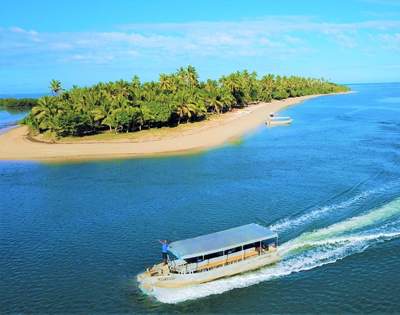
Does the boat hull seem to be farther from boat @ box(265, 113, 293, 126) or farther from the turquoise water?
boat @ box(265, 113, 293, 126)

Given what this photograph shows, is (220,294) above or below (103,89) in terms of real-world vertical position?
below

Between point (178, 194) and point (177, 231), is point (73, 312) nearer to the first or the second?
point (177, 231)

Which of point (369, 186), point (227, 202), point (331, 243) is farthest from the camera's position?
→ point (369, 186)

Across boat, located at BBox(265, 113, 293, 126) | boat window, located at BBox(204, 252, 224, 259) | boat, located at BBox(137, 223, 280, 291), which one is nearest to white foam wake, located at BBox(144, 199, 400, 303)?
boat, located at BBox(137, 223, 280, 291)

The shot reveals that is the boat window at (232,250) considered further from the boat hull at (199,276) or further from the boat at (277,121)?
the boat at (277,121)

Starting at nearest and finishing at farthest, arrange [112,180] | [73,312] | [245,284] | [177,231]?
[73,312]
[245,284]
[177,231]
[112,180]

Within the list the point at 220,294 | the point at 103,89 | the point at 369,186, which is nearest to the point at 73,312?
the point at 220,294

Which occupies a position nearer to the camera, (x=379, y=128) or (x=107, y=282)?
(x=107, y=282)

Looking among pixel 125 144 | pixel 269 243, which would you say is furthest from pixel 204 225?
pixel 125 144
